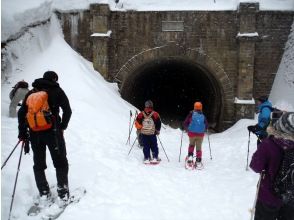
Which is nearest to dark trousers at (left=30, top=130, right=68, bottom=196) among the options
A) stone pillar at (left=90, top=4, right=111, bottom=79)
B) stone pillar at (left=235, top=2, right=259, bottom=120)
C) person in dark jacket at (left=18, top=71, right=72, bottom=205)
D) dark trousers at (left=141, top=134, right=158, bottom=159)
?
person in dark jacket at (left=18, top=71, right=72, bottom=205)

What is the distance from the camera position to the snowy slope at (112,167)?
214 inches

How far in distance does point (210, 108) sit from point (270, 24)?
5.55 m

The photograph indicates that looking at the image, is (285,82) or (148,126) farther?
(285,82)

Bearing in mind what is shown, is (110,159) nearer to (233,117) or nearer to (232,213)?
(232,213)

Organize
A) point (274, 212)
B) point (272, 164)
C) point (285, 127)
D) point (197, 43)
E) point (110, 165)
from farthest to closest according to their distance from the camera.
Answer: point (197, 43) < point (110, 165) < point (274, 212) < point (272, 164) < point (285, 127)

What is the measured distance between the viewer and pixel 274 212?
3.68 meters

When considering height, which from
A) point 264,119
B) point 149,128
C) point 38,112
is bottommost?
point 149,128

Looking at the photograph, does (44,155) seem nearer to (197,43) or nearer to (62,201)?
(62,201)

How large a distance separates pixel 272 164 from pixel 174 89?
73.1 feet

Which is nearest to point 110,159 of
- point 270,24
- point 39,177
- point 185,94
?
point 39,177

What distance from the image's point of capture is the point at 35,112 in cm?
479

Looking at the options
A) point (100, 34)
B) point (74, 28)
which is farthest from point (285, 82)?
point (74, 28)

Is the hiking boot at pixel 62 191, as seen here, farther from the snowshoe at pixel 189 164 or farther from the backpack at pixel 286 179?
the snowshoe at pixel 189 164

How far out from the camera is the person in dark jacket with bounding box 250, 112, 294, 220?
3.45 m
